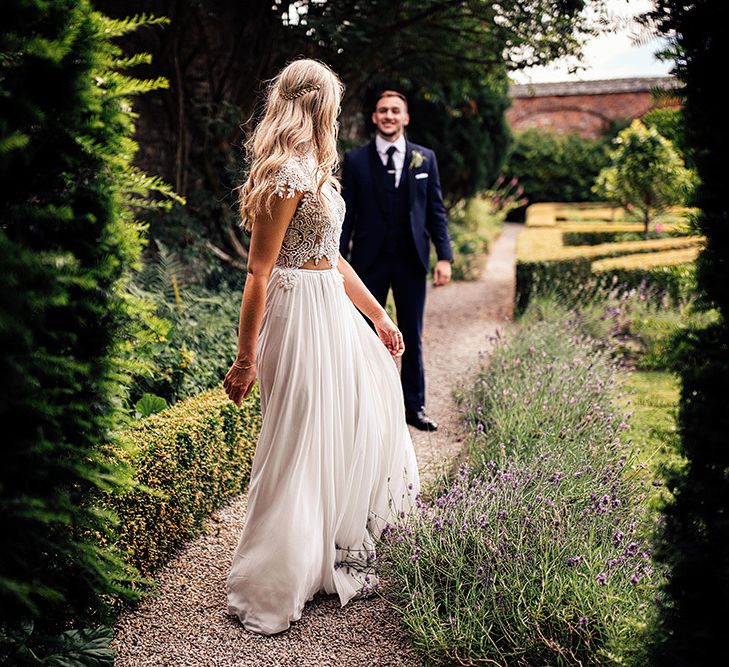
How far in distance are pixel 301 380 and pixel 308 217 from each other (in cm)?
67

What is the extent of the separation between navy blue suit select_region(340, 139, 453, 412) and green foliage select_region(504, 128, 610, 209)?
794 inches

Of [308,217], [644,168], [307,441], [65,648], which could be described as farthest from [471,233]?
[65,648]

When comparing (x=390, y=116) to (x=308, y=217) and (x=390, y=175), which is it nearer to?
(x=390, y=175)

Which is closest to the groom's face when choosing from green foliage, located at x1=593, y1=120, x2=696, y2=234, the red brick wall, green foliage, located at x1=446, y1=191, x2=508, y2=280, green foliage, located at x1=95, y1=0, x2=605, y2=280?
green foliage, located at x1=95, y1=0, x2=605, y2=280

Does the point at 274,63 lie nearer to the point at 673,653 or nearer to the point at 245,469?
the point at 245,469

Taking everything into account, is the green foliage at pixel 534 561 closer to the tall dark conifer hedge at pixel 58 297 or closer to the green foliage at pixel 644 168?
the tall dark conifer hedge at pixel 58 297

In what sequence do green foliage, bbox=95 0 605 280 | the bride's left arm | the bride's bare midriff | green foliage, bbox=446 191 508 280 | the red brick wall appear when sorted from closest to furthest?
the bride's bare midriff
the bride's left arm
green foliage, bbox=95 0 605 280
green foliage, bbox=446 191 508 280
the red brick wall

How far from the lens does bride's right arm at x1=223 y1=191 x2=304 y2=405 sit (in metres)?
2.70

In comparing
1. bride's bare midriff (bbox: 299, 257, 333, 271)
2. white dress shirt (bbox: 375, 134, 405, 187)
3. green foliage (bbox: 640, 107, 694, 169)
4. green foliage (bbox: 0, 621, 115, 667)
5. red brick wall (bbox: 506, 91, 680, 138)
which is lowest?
green foliage (bbox: 0, 621, 115, 667)

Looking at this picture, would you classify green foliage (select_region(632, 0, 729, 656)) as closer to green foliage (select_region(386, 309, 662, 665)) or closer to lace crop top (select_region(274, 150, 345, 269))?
green foliage (select_region(386, 309, 662, 665))

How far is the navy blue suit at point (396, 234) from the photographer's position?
4.98 metres

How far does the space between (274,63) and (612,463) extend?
17.4ft

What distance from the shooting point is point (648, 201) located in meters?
11.9

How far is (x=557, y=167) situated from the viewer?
79.6ft
